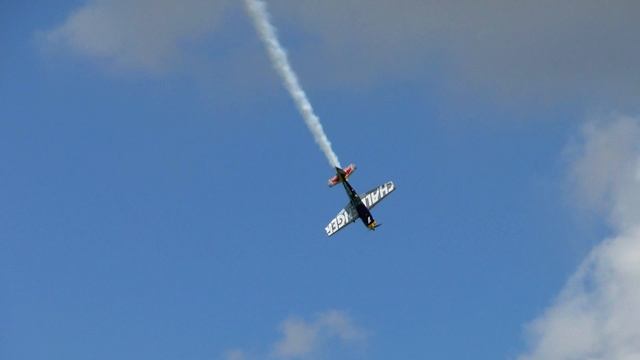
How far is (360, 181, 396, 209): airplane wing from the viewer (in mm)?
180750

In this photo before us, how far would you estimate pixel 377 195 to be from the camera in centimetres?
18112

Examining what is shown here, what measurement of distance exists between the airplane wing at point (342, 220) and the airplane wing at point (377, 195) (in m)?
1.21

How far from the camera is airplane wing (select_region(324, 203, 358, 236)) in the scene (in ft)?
594

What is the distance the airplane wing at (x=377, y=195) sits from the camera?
18075 cm

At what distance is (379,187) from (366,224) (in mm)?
3143

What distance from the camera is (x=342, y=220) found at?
184 metres

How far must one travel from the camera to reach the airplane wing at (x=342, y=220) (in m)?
181

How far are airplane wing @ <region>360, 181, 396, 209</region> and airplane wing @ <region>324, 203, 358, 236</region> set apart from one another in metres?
Result: 1.21

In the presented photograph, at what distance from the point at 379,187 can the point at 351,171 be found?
6827 mm

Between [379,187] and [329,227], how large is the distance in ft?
19.6

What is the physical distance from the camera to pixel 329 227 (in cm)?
18488

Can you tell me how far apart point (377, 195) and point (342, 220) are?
4.37m

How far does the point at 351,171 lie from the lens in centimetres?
17488
